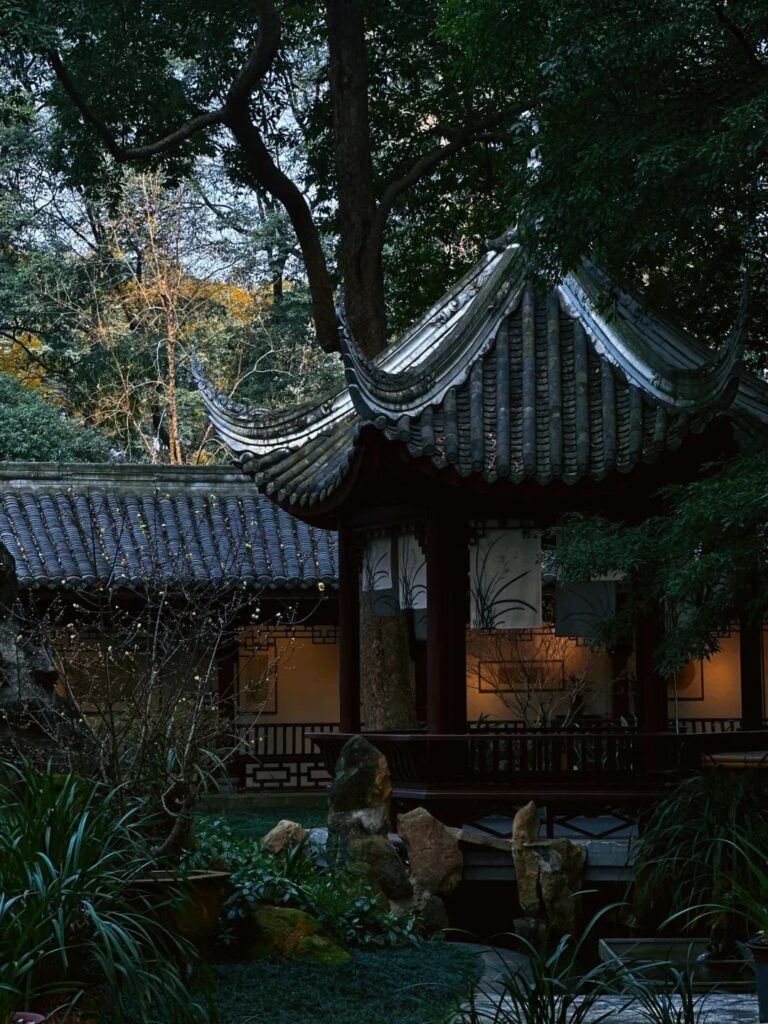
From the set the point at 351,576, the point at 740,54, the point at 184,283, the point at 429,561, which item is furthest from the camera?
the point at 184,283

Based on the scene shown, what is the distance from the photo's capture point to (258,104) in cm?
1648

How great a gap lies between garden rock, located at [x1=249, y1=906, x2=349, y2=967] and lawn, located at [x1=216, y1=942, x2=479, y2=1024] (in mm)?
102

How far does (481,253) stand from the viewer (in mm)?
16250

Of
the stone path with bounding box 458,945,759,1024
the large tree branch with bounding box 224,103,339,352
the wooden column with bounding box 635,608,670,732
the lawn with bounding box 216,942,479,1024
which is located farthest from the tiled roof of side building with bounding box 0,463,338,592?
the stone path with bounding box 458,945,759,1024

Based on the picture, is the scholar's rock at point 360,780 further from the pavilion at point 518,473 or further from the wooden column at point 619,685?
the wooden column at point 619,685

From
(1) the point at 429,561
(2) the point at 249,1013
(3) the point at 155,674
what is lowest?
(2) the point at 249,1013

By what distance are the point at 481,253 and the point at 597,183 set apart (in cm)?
770

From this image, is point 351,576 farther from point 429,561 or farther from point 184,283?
point 184,283

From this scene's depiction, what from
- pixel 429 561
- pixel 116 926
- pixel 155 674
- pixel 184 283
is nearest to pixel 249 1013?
pixel 116 926

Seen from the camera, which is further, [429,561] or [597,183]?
[429,561]

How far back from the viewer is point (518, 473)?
9984 millimetres

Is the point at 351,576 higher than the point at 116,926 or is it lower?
higher

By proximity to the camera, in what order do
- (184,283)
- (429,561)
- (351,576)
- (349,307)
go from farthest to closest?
1. (184,283)
2. (349,307)
3. (351,576)
4. (429,561)

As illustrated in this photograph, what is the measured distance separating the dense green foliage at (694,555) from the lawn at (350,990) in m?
2.17
